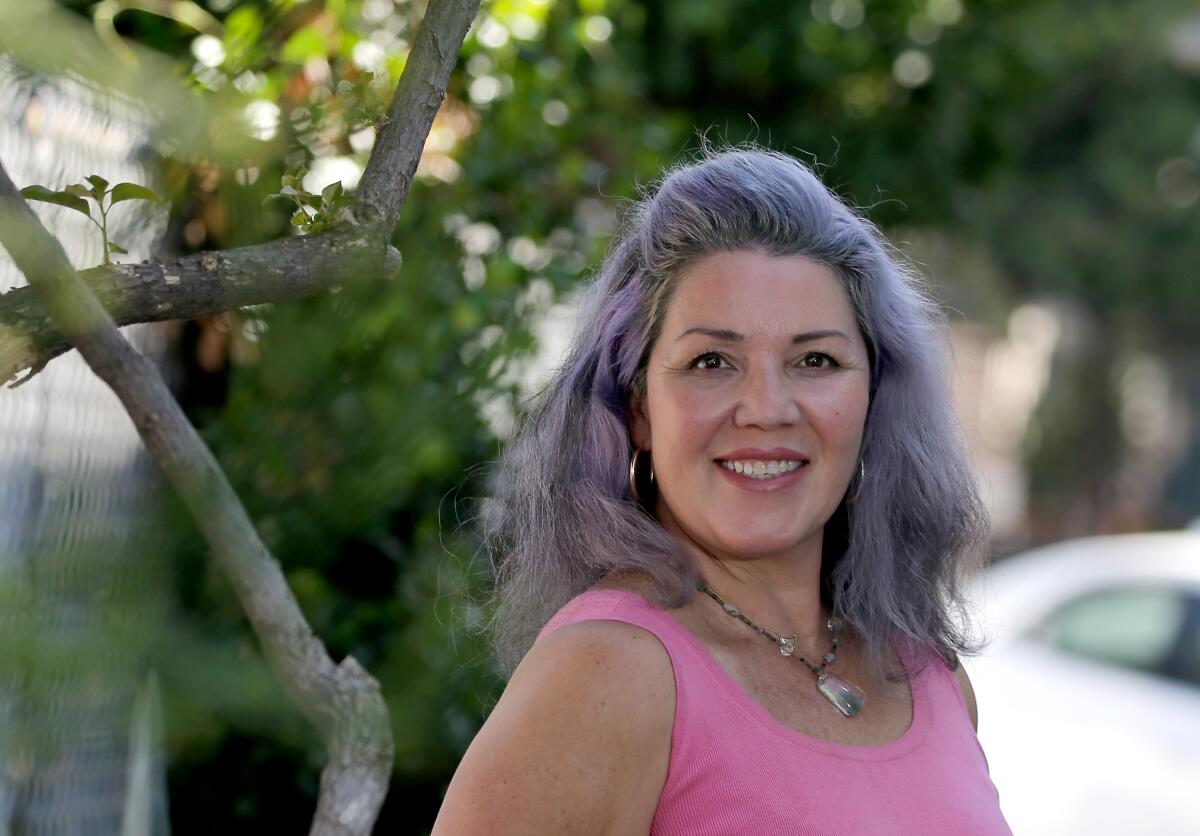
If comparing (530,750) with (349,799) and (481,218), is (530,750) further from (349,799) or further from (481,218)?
(481,218)

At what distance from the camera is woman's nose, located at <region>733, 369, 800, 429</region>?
1.71m

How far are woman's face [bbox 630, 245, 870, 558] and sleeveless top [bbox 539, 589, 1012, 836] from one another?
19 centimetres

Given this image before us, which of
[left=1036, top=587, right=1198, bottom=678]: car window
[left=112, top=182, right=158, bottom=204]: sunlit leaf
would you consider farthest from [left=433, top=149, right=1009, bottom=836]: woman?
[left=1036, top=587, right=1198, bottom=678]: car window

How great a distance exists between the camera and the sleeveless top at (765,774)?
58.9 inches

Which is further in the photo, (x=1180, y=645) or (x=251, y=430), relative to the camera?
(x=1180, y=645)

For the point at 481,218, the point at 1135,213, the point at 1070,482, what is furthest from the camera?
the point at 1070,482

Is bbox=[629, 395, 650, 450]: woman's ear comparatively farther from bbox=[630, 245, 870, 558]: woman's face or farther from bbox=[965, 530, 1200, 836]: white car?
bbox=[965, 530, 1200, 836]: white car

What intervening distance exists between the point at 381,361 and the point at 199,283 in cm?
114

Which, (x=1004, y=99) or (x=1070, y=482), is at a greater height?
(x=1004, y=99)

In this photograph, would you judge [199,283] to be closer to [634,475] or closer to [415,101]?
[415,101]

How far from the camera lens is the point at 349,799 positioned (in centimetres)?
154

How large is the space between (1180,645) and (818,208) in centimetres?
419

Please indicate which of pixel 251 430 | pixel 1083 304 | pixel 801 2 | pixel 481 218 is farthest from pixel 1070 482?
pixel 251 430

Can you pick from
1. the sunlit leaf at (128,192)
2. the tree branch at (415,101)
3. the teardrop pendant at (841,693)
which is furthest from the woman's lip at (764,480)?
the sunlit leaf at (128,192)
